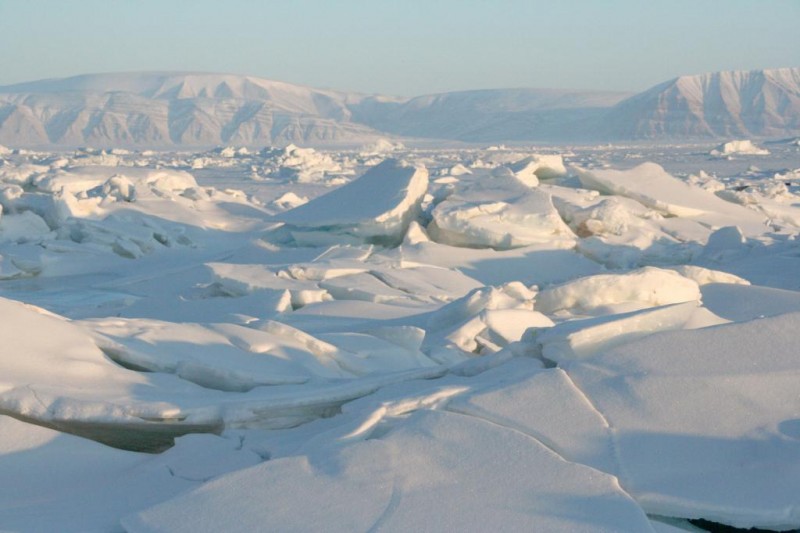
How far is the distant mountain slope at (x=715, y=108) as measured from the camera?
2835 inches

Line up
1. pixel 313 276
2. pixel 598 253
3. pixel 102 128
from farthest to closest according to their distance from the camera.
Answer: pixel 102 128
pixel 598 253
pixel 313 276

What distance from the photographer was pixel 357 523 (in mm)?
2152

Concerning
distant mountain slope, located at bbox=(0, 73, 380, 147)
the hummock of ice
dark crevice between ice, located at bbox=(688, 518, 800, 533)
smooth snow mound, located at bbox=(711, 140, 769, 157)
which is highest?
dark crevice between ice, located at bbox=(688, 518, 800, 533)

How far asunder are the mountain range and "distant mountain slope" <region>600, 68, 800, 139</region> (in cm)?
9

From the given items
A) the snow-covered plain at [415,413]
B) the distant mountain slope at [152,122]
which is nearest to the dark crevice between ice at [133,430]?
the snow-covered plain at [415,413]

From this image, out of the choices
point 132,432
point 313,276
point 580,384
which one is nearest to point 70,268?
point 313,276

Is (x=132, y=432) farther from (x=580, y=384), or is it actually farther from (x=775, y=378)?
(x=775, y=378)

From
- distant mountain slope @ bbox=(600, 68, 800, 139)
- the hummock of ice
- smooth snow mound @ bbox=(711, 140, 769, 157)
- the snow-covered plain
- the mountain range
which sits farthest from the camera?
the mountain range

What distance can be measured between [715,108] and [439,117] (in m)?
30.8

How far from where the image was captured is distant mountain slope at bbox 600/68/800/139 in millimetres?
72000

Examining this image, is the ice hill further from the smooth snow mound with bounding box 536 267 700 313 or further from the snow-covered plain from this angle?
the snow-covered plain

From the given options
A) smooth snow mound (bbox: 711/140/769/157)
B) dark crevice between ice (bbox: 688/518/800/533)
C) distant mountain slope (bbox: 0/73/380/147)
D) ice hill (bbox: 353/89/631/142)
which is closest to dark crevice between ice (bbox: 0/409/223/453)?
dark crevice between ice (bbox: 688/518/800/533)

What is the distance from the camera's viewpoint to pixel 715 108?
251 ft

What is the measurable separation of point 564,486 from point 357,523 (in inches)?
19.9
